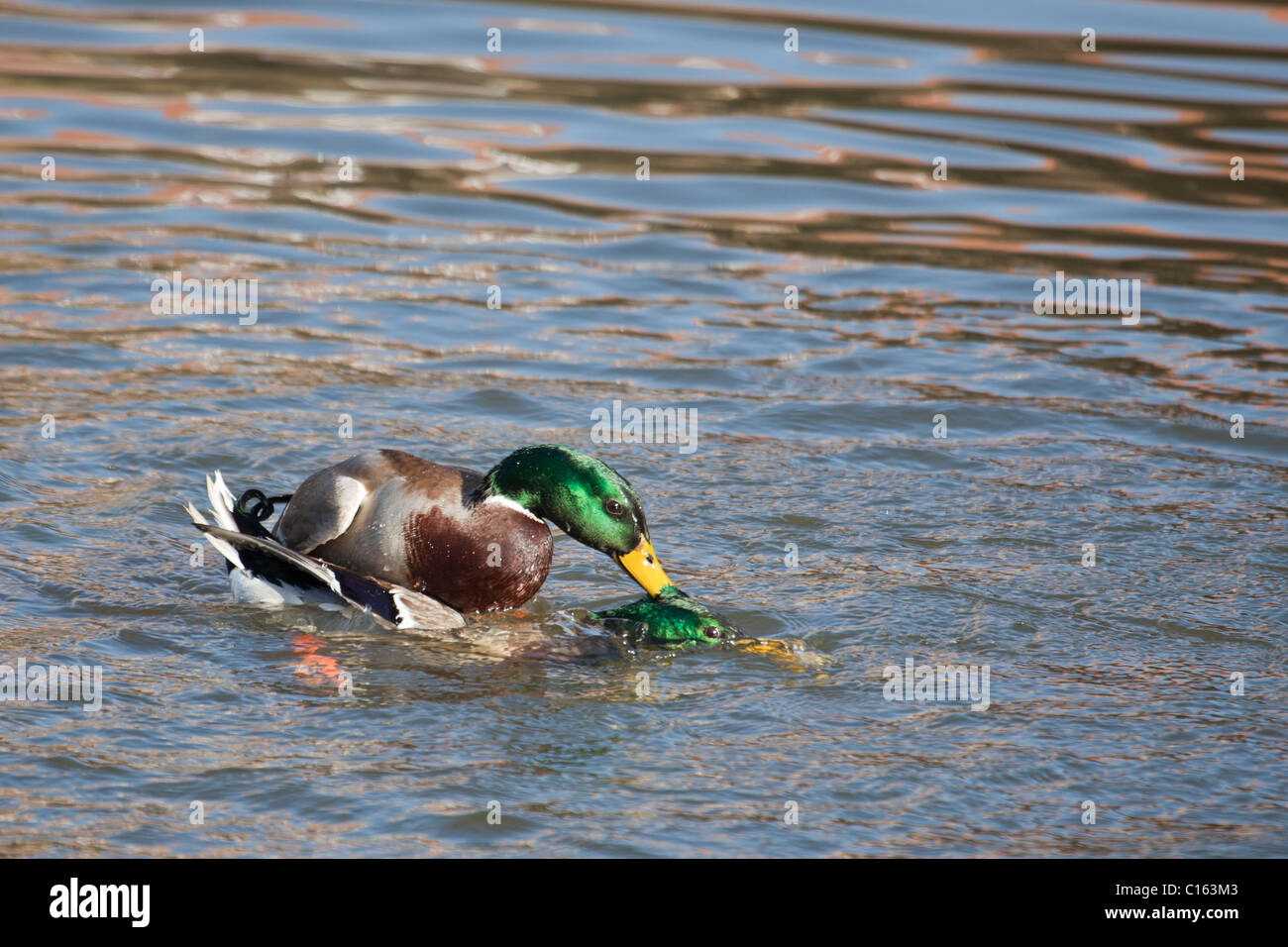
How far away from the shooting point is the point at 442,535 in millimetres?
5891

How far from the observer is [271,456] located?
757cm

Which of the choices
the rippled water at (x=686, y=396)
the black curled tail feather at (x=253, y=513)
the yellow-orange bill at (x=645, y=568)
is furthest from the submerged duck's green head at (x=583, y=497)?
the black curled tail feather at (x=253, y=513)

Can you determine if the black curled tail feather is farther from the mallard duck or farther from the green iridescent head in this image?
the green iridescent head

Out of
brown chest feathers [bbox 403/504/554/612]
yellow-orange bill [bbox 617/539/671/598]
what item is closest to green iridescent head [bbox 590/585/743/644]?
yellow-orange bill [bbox 617/539/671/598]

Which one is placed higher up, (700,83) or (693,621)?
(700,83)

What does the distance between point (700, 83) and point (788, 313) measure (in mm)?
4529

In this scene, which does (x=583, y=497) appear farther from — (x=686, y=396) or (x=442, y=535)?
(x=686, y=396)

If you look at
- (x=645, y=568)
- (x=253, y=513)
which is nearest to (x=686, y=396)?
(x=645, y=568)

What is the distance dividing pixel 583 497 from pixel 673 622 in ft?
1.75

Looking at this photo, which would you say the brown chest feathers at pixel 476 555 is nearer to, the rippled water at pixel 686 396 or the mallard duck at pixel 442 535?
the mallard duck at pixel 442 535

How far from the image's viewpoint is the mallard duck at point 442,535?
5.87m

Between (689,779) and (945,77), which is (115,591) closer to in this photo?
(689,779)

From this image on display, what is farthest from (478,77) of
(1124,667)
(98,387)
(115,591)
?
(1124,667)

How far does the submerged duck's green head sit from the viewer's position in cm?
587
